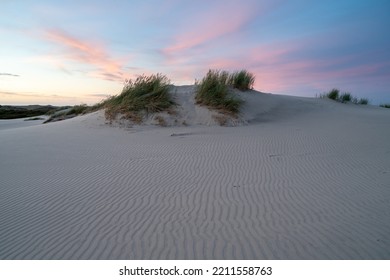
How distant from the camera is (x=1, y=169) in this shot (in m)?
5.95

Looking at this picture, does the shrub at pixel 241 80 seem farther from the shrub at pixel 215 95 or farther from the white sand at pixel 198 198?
the white sand at pixel 198 198

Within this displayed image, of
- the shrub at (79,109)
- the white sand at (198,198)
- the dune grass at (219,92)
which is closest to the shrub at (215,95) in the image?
the dune grass at (219,92)

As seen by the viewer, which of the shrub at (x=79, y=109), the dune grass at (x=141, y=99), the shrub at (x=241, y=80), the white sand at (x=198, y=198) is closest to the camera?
the white sand at (x=198, y=198)

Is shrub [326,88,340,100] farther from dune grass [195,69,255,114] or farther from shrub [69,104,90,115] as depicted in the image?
shrub [69,104,90,115]

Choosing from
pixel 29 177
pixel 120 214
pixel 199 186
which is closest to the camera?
pixel 120 214

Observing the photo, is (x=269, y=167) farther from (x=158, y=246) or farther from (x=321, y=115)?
(x=321, y=115)

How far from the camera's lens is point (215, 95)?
12305 mm

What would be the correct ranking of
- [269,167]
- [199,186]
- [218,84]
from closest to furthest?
[199,186] → [269,167] → [218,84]

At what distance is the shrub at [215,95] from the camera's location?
1191 centimetres

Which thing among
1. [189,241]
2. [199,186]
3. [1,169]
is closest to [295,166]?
[199,186]

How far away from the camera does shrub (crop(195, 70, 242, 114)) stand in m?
11.9

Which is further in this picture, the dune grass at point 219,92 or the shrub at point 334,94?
the shrub at point 334,94
